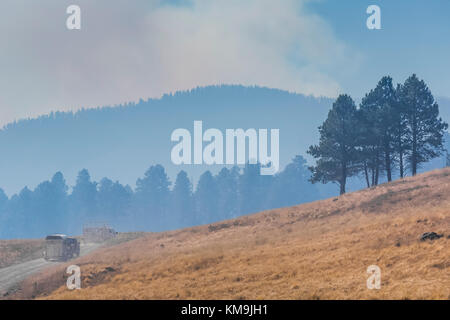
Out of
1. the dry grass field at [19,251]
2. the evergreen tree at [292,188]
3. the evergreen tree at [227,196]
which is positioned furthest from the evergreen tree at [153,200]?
the dry grass field at [19,251]

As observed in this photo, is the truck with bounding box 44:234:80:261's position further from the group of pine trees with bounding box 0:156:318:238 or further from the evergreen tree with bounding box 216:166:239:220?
the evergreen tree with bounding box 216:166:239:220

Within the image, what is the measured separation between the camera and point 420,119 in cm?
4881

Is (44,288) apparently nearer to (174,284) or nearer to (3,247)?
(174,284)

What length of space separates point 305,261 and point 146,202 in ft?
403

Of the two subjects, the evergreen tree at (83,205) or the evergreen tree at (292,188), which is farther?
the evergreen tree at (292,188)

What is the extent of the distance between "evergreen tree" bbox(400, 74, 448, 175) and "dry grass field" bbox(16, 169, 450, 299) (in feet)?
42.0

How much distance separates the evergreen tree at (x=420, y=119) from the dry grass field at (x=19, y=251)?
43.9 metres

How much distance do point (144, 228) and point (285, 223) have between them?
109m

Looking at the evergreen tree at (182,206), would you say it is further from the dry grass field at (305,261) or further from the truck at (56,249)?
the dry grass field at (305,261)

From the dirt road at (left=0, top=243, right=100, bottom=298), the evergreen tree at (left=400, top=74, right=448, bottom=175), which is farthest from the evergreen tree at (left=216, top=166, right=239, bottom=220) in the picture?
the dirt road at (left=0, top=243, right=100, bottom=298)

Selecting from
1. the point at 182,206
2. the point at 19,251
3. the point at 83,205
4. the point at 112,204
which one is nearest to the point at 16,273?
the point at 19,251

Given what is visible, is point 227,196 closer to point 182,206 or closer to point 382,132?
point 182,206

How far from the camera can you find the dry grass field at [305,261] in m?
16.4

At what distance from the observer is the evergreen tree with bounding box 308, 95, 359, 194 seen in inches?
2032
